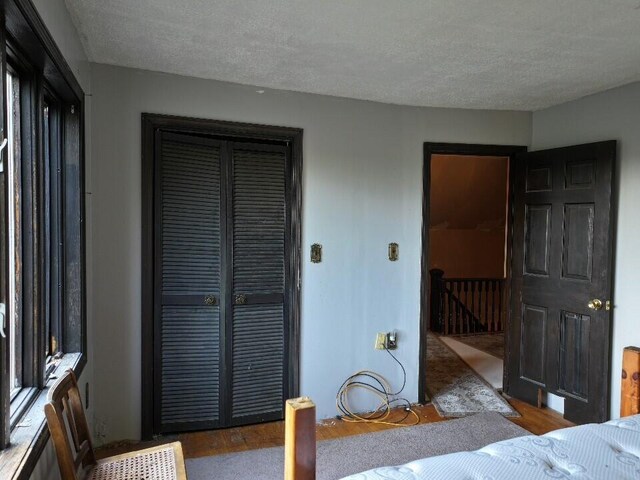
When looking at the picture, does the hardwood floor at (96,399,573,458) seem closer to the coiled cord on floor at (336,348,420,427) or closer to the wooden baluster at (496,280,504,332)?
the coiled cord on floor at (336,348,420,427)

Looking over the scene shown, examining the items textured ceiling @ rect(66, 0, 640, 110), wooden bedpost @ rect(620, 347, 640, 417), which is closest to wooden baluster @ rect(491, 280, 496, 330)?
textured ceiling @ rect(66, 0, 640, 110)

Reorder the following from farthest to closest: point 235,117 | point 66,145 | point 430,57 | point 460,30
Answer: point 235,117 → point 430,57 → point 66,145 → point 460,30

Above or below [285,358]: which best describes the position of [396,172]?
above

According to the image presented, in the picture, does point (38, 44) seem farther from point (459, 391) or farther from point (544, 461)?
point (459, 391)

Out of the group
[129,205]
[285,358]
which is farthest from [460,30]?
[285,358]

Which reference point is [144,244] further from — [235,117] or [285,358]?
[285,358]

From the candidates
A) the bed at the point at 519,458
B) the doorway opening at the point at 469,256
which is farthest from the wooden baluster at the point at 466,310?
the bed at the point at 519,458

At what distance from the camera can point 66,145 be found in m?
2.16

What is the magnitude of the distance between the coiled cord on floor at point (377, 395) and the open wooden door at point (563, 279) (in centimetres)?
95

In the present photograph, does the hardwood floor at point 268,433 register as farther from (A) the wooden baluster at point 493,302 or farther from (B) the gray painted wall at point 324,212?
(A) the wooden baluster at point 493,302

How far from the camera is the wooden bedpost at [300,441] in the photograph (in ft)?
3.84

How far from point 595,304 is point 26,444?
3128 millimetres

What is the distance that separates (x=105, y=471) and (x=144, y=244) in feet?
4.35

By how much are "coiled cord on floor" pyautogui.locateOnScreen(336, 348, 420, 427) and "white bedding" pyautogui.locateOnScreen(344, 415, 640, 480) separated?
5.60 ft
